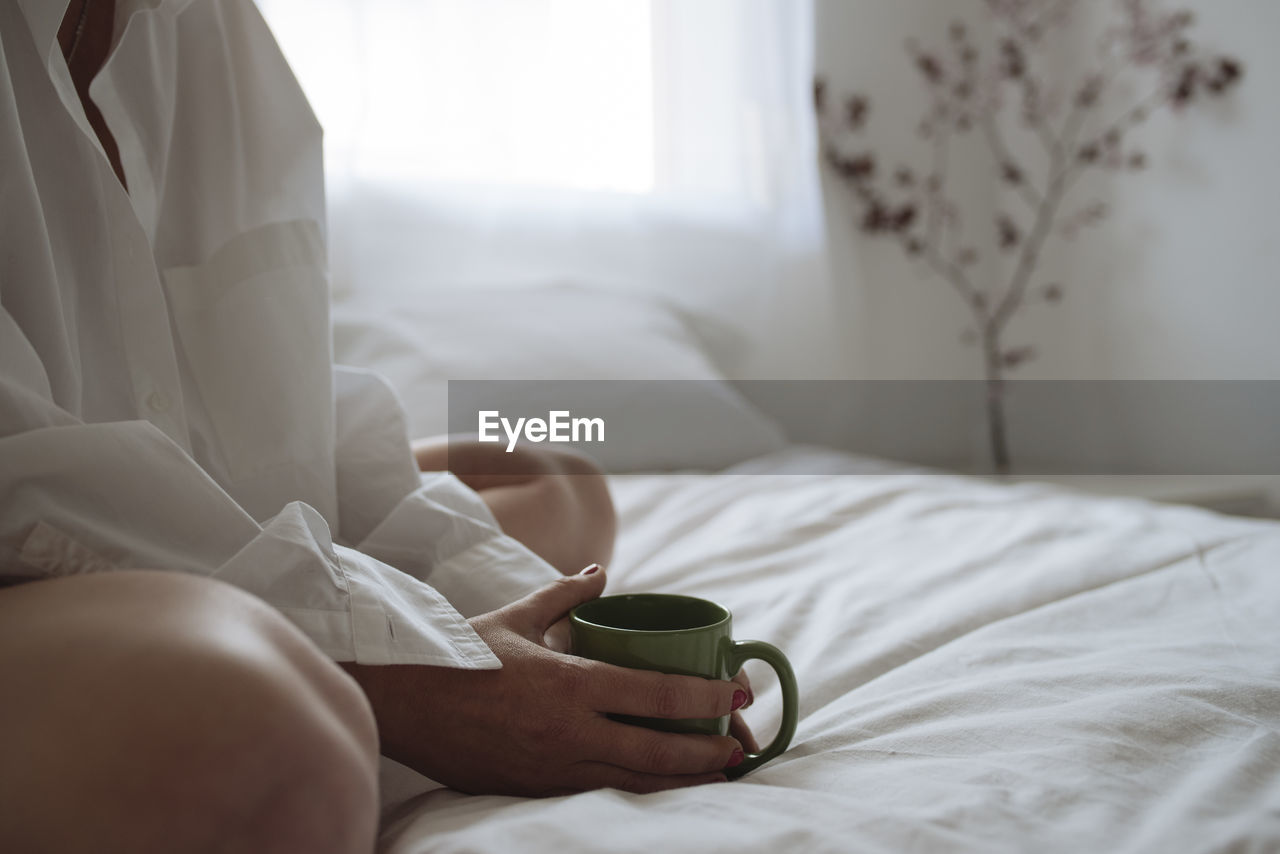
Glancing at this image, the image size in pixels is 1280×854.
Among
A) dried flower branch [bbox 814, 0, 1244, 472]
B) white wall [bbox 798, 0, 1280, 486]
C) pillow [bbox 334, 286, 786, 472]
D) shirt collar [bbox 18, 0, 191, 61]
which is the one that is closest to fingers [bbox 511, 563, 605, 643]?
shirt collar [bbox 18, 0, 191, 61]

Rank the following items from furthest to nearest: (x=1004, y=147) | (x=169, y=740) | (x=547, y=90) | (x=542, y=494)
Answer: (x=1004, y=147) → (x=547, y=90) → (x=542, y=494) → (x=169, y=740)

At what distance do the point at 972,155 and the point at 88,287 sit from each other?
231 centimetres

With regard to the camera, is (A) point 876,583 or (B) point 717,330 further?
(B) point 717,330

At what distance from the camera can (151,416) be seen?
0.52m

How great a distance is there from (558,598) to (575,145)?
1.48 meters

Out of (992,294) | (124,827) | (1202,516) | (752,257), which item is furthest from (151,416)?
(992,294)

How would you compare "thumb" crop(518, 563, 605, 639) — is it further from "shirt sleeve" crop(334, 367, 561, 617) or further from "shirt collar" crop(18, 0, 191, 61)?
"shirt collar" crop(18, 0, 191, 61)

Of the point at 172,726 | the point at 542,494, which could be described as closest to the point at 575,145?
the point at 542,494

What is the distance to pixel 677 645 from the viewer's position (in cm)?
42

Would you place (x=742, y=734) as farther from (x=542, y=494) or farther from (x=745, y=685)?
(x=542, y=494)

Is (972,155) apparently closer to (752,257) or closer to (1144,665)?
(752,257)

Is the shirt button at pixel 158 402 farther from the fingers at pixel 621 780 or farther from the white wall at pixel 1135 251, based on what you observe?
the white wall at pixel 1135 251

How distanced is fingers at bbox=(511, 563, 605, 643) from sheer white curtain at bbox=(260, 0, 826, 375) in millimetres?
1242

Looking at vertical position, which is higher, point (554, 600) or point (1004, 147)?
point (1004, 147)
